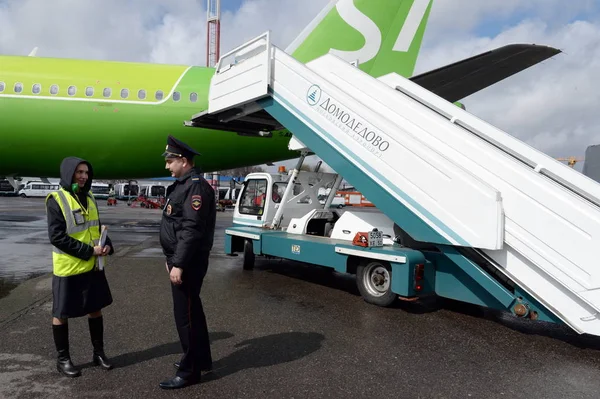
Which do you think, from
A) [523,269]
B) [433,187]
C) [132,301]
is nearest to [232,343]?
[132,301]

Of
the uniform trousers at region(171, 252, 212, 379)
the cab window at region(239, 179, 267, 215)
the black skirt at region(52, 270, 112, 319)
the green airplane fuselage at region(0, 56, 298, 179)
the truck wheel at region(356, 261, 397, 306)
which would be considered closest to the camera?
the uniform trousers at region(171, 252, 212, 379)

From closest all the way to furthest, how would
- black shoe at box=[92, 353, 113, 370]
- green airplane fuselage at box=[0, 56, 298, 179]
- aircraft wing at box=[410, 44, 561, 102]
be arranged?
black shoe at box=[92, 353, 113, 370] → aircraft wing at box=[410, 44, 561, 102] → green airplane fuselage at box=[0, 56, 298, 179]

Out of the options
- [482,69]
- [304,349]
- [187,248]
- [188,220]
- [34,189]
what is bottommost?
[304,349]

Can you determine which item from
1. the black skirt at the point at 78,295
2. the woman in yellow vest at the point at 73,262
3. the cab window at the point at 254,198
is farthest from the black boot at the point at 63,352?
the cab window at the point at 254,198

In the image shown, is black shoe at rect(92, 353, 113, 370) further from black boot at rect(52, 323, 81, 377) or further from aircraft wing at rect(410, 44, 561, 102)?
aircraft wing at rect(410, 44, 561, 102)

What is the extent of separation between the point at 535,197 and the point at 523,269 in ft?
2.47

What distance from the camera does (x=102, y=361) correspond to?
13.0ft

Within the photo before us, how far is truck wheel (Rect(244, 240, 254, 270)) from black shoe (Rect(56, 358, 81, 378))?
503 cm

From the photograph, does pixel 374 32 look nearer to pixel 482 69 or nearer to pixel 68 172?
pixel 482 69

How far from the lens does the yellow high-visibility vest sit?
3770 millimetres

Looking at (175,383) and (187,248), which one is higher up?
(187,248)

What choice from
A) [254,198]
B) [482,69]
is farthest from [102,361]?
[482,69]

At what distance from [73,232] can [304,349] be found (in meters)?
2.45

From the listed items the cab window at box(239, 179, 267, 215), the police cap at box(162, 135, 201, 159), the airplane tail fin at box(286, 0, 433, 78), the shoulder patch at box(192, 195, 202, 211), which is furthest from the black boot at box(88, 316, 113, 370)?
the airplane tail fin at box(286, 0, 433, 78)
